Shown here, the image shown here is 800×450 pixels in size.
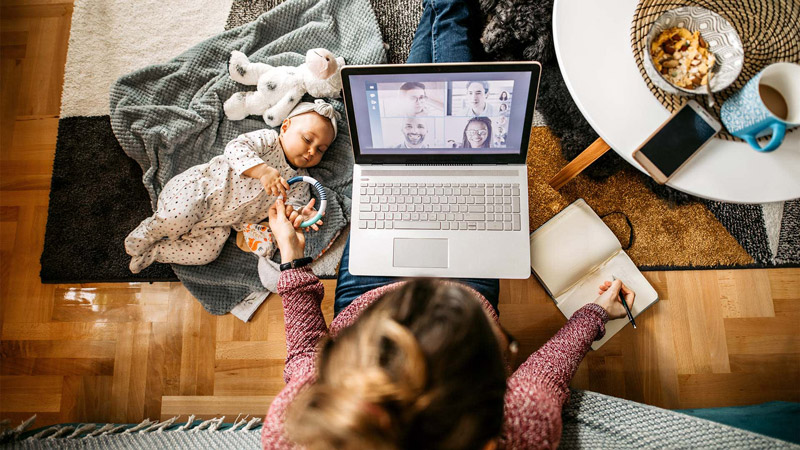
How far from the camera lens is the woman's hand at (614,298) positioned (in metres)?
1.21

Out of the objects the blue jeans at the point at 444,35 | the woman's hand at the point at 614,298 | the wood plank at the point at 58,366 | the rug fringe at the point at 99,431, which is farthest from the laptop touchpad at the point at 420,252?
the wood plank at the point at 58,366

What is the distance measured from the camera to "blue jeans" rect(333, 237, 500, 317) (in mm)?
1064

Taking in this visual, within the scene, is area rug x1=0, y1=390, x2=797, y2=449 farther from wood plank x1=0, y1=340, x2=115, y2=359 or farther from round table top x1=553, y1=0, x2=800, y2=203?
round table top x1=553, y1=0, x2=800, y2=203

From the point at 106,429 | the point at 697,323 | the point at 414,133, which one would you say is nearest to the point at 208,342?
the point at 106,429

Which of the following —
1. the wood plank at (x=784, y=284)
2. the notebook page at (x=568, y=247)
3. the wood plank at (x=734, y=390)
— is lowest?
the wood plank at (x=734, y=390)

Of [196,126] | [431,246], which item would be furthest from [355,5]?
[431,246]

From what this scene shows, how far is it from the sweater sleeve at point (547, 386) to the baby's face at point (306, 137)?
819mm

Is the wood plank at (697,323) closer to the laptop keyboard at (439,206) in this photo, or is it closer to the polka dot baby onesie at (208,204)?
the laptop keyboard at (439,206)

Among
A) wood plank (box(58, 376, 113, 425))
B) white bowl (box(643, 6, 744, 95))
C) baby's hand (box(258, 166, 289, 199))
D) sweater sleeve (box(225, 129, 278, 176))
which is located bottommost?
wood plank (box(58, 376, 113, 425))

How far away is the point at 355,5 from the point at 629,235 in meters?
1.09

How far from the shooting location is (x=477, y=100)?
877mm

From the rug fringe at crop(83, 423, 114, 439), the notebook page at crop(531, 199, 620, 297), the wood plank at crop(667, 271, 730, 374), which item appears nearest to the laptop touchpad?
the notebook page at crop(531, 199, 620, 297)

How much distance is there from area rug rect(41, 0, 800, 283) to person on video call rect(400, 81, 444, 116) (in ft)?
1.80

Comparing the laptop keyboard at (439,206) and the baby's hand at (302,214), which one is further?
the baby's hand at (302,214)
